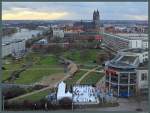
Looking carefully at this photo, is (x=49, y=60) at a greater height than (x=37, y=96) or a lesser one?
greater

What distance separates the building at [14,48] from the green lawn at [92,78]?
0.59 m

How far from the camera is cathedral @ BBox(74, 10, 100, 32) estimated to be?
2.96 m

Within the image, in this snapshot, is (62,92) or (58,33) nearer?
(62,92)

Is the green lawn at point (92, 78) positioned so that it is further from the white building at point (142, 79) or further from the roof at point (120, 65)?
the white building at point (142, 79)

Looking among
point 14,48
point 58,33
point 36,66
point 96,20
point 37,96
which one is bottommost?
point 37,96

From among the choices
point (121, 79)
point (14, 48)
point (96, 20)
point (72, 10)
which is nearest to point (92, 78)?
point (121, 79)

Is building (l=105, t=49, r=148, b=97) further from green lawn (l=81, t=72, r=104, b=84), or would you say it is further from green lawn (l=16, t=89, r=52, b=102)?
green lawn (l=16, t=89, r=52, b=102)

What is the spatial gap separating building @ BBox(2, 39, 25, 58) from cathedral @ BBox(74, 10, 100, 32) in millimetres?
504

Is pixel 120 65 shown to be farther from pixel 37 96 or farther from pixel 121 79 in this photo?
pixel 37 96

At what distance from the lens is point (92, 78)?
298 cm

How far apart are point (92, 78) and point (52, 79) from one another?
34 cm

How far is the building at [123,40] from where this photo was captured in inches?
116

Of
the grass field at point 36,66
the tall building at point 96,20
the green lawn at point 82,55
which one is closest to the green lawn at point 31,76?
the grass field at point 36,66

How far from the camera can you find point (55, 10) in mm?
2904
